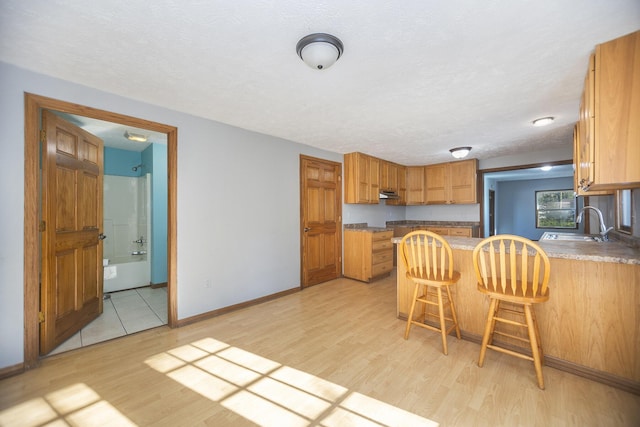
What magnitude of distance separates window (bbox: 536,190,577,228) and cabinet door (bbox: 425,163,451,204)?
4870 millimetres

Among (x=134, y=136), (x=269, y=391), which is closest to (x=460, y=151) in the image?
(x=269, y=391)

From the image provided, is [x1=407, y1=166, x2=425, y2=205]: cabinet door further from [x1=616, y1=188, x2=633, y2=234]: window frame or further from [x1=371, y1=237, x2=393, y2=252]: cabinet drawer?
[x1=616, y1=188, x2=633, y2=234]: window frame

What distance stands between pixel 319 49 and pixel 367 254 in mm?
3506

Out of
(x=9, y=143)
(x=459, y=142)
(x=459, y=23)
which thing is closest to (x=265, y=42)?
(x=459, y=23)

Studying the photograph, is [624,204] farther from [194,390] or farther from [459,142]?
[194,390]

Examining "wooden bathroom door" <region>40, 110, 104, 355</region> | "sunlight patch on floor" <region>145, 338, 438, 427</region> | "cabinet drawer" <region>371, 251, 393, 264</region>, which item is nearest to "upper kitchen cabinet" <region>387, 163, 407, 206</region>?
"cabinet drawer" <region>371, 251, 393, 264</region>

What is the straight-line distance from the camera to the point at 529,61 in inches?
73.0

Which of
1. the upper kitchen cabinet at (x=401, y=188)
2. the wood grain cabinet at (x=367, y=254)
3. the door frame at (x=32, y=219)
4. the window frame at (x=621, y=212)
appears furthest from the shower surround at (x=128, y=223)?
the window frame at (x=621, y=212)

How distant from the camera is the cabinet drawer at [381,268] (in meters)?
4.55

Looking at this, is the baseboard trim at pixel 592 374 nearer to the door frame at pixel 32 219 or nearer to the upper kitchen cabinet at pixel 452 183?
the upper kitchen cabinet at pixel 452 183

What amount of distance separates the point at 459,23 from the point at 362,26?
55 cm

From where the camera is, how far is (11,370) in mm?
1916

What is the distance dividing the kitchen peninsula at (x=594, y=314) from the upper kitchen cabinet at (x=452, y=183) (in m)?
3.39

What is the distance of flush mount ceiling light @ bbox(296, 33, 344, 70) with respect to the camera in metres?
1.57
